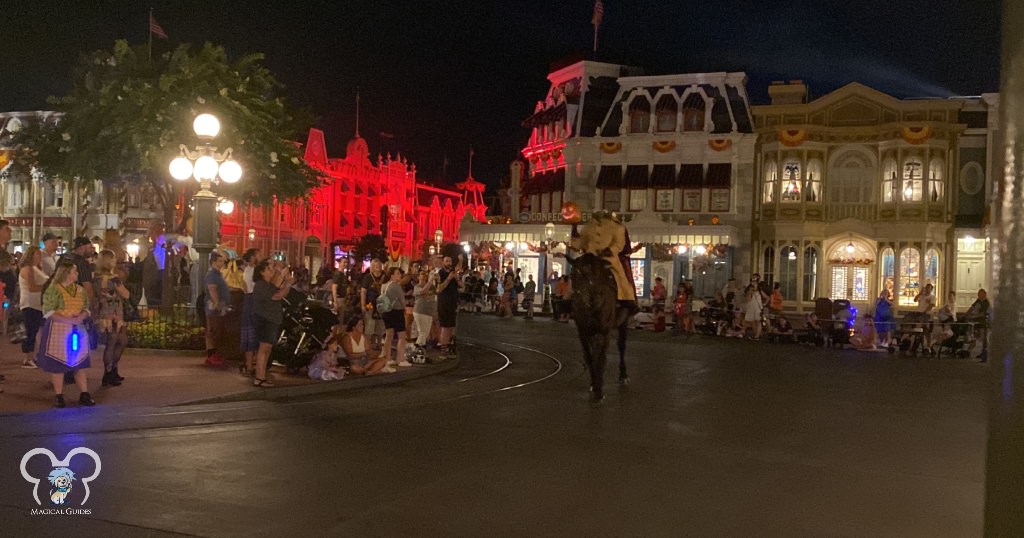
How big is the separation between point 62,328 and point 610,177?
3397 cm

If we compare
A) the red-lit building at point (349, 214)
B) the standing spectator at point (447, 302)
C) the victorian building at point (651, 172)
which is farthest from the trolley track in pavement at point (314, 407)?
the red-lit building at point (349, 214)

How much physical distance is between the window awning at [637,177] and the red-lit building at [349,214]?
26.6 feet

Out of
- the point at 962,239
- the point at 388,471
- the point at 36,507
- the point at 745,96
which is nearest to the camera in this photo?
the point at 36,507

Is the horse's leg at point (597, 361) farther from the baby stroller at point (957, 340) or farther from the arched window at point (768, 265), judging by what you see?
the arched window at point (768, 265)

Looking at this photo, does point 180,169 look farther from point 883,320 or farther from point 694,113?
point 694,113

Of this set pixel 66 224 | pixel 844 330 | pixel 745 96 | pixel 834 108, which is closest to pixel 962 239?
pixel 834 108

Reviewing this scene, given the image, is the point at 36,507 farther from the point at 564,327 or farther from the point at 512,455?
the point at 564,327

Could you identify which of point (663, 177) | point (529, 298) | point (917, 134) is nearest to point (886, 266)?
point (917, 134)

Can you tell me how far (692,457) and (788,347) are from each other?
14.9 meters

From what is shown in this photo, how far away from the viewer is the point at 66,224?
53719 millimetres

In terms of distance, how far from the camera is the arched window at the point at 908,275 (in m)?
36.8

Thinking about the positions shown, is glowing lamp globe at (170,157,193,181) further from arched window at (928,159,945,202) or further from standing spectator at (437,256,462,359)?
arched window at (928,159,945,202)

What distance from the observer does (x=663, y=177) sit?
4072 centimetres

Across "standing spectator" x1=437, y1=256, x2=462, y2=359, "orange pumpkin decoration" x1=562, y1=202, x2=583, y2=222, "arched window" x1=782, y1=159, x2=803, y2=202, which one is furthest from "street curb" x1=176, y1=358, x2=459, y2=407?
"arched window" x1=782, y1=159, x2=803, y2=202
